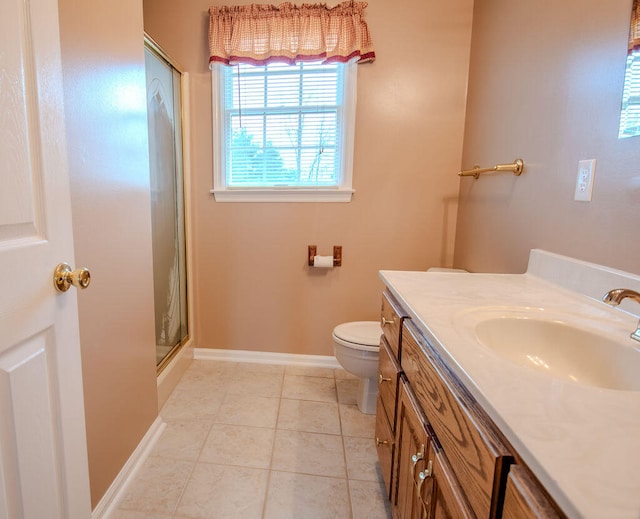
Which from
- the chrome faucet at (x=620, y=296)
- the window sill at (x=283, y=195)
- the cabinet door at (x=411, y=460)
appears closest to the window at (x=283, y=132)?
the window sill at (x=283, y=195)

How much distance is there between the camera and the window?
2172 mm

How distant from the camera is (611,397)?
0.52 meters

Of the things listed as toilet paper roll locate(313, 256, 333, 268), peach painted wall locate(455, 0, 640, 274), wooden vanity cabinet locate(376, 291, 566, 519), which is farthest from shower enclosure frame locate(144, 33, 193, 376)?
peach painted wall locate(455, 0, 640, 274)

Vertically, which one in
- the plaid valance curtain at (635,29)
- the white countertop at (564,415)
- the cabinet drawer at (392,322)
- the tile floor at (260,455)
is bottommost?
the tile floor at (260,455)

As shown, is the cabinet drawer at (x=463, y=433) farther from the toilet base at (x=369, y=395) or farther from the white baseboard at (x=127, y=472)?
the white baseboard at (x=127, y=472)

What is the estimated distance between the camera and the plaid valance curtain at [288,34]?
6.64 feet

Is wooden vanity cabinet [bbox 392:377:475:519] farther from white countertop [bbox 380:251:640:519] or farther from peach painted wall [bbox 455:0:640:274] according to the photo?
peach painted wall [bbox 455:0:640:274]

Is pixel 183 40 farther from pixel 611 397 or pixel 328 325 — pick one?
pixel 611 397

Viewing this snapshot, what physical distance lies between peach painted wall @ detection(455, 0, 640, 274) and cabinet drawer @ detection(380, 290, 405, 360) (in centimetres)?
61

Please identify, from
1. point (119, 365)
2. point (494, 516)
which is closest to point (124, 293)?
point (119, 365)

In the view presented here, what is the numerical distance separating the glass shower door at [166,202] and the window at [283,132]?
0.82ft

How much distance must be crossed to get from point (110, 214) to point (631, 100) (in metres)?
1.66

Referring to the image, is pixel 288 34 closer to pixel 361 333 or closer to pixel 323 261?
pixel 323 261

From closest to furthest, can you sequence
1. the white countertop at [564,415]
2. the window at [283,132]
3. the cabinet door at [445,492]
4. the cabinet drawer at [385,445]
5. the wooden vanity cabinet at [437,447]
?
Answer: the white countertop at [564,415]
the wooden vanity cabinet at [437,447]
the cabinet door at [445,492]
the cabinet drawer at [385,445]
the window at [283,132]
